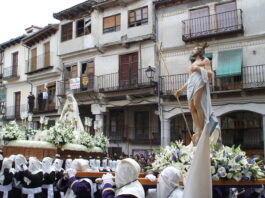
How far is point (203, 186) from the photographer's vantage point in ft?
12.6

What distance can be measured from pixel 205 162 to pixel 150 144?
767 inches

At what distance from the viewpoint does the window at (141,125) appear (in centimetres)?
2409

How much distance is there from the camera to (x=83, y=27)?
26594 mm

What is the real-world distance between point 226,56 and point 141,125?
763 cm

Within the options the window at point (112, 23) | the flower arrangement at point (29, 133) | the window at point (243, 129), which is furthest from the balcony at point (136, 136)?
the flower arrangement at point (29, 133)

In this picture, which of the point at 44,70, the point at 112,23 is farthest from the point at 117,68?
the point at 44,70

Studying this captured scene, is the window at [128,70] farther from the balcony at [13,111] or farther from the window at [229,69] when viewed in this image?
the balcony at [13,111]

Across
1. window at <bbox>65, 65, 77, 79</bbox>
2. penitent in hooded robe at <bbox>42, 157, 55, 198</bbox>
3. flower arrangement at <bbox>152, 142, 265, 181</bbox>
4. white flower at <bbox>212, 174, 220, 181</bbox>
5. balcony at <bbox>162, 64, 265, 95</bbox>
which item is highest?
window at <bbox>65, 65, 77, 79</bbox>

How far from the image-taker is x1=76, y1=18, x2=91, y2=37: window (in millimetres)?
26219

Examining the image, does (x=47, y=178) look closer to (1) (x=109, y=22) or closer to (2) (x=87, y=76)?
(2) (x=87, y=76)

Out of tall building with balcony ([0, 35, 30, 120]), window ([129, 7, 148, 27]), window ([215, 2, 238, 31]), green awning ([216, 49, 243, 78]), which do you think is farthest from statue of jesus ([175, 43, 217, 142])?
tall building with balcony ([0, 35, 30, 120])

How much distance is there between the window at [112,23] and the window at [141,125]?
19.6 feet

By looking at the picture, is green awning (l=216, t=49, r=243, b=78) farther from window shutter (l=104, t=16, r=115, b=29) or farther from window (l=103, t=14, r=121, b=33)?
window shutter (l=104, t=16, r=115, b=29)

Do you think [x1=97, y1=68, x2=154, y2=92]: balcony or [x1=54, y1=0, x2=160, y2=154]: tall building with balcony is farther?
[x1=54, y1=0, x2=160, y2=154]: tall building with balcony
